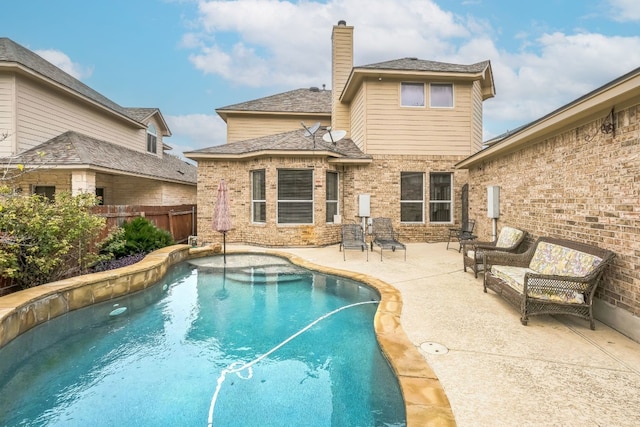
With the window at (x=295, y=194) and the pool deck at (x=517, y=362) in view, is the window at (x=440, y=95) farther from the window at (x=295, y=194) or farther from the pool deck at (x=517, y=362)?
the pool deck at (x=517, y=362)

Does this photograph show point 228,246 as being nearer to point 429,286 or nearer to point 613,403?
point 429,286

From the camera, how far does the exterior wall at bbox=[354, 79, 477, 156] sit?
35.3 feet

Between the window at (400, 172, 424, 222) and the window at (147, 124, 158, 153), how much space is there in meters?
13.7

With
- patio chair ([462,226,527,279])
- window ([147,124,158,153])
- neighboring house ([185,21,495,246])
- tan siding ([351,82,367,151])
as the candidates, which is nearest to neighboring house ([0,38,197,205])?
window ([147,124,158,153])

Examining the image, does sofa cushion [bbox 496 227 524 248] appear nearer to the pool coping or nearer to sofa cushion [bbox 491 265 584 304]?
sofa cushion [bbox 491 265 584 304]

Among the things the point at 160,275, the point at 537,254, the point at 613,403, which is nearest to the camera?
the point at 613,403

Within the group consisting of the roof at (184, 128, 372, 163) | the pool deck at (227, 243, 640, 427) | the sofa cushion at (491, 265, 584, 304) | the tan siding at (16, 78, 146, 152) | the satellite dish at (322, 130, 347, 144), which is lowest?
the pool deck at (227, 243, 640, 427)

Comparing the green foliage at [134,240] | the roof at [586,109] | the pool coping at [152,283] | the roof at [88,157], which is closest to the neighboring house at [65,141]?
the roof at [88,157]

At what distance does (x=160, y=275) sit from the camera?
266 inches

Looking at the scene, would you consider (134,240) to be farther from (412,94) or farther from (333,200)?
(412,94)

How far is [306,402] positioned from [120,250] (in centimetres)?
680

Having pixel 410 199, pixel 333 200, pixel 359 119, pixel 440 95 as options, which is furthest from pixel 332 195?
pixel 440 95

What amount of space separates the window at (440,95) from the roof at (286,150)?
10.5 feet

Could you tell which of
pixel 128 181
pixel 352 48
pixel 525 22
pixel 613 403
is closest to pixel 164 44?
pixel 128 181
